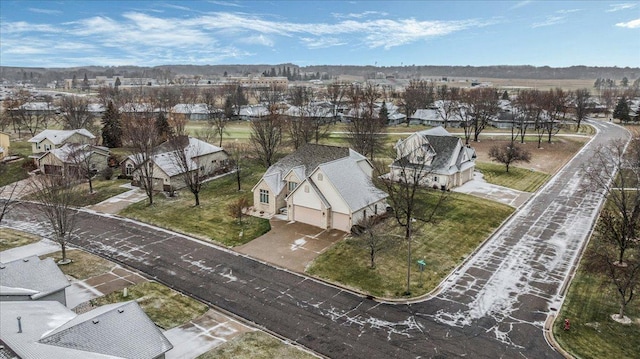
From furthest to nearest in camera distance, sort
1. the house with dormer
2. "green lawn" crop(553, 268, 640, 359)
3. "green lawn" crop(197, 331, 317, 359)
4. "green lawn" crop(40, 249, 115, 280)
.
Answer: the house with dormer, "green lawn" crop(40, 249, 115, 280), "green lawn" crop(553, 268, 640, 359), "green lawn" crop(197, 331, 317, 359)

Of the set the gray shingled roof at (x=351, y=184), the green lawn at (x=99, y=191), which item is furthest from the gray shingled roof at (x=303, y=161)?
the green lawn at (x=99, y=191)

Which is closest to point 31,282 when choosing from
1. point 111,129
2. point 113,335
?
point 113,335

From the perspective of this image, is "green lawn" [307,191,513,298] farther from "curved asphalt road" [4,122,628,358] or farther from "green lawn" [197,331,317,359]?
"green lawn" [197,331,317,359]

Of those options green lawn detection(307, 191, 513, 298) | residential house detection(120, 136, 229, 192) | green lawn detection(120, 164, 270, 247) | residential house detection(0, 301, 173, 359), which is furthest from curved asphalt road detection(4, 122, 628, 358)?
residential house detection(120, 136, 229, 192)

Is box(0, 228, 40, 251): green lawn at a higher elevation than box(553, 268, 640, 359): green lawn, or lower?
higher

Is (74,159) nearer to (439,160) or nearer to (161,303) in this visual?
(161,303)

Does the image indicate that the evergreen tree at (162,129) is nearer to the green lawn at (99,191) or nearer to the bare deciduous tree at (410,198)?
the green lawn at (99,191)
